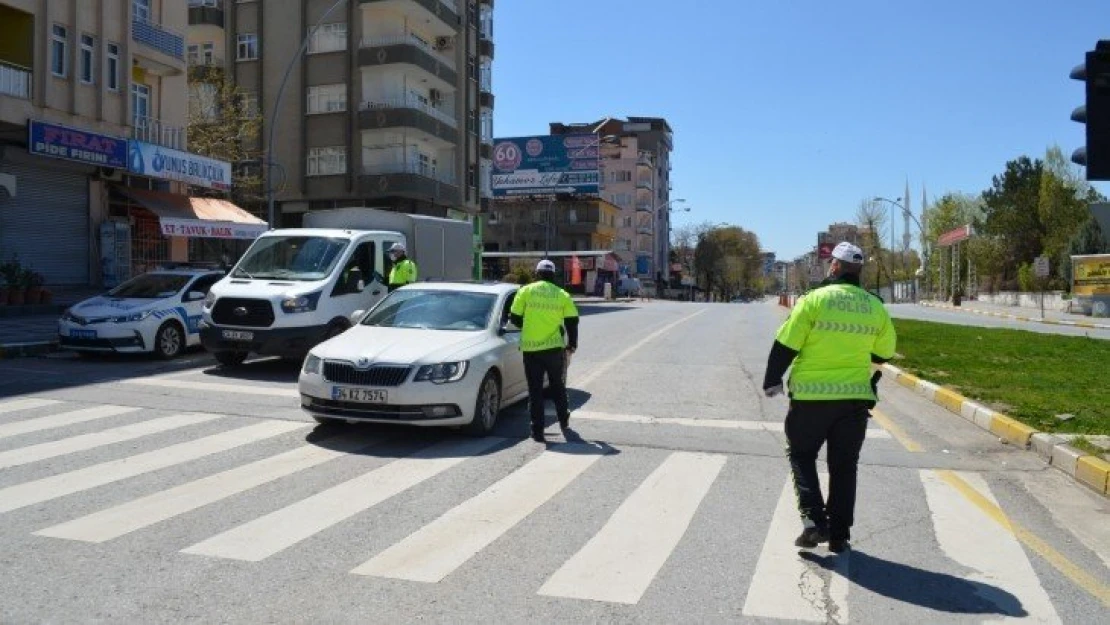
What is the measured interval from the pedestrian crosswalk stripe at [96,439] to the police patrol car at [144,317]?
524cm

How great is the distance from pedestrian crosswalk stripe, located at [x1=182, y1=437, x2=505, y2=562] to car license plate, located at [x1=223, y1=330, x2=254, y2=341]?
5542 millimetres

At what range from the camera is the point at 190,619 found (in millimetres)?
4020

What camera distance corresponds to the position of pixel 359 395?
8.06 m

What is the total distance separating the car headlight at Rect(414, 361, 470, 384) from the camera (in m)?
8.09

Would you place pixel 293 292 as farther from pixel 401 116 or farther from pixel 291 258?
pixel 401 116

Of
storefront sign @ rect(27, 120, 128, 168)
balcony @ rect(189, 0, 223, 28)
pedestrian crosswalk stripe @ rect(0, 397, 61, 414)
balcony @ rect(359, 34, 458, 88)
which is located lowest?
pedestrian crosswalk stripe @ rect(0, 397, 61, 414)

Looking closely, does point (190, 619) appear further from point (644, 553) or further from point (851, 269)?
point (851, 269)

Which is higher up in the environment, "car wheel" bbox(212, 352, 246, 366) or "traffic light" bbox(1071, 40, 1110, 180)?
"traffic light" bbox(1071, 40, 1110, 180)

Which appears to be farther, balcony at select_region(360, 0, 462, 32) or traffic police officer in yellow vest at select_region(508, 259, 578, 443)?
balcony at select_region(360, 0, 462, 32)

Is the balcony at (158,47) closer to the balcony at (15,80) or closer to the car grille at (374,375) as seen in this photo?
the balcony at (15,80)

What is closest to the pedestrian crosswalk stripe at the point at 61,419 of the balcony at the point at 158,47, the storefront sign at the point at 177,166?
the storefront sign at the point at 177,166

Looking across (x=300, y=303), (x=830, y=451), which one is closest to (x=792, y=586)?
(x=830, y=451)

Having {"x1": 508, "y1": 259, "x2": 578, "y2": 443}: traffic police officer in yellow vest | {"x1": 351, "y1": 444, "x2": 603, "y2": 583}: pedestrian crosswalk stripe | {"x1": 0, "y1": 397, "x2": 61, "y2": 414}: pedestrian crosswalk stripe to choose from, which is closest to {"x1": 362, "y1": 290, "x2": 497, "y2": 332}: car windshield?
{"x1": 508, "y1": 259, "x2": 578, "y2": 443}: traffic police officer in yellow vest

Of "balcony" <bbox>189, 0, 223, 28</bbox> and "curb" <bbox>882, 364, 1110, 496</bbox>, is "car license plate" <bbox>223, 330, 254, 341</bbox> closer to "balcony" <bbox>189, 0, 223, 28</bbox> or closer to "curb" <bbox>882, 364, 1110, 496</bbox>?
"curb" <bbox>882, 364, 1110, 496</bbox>
